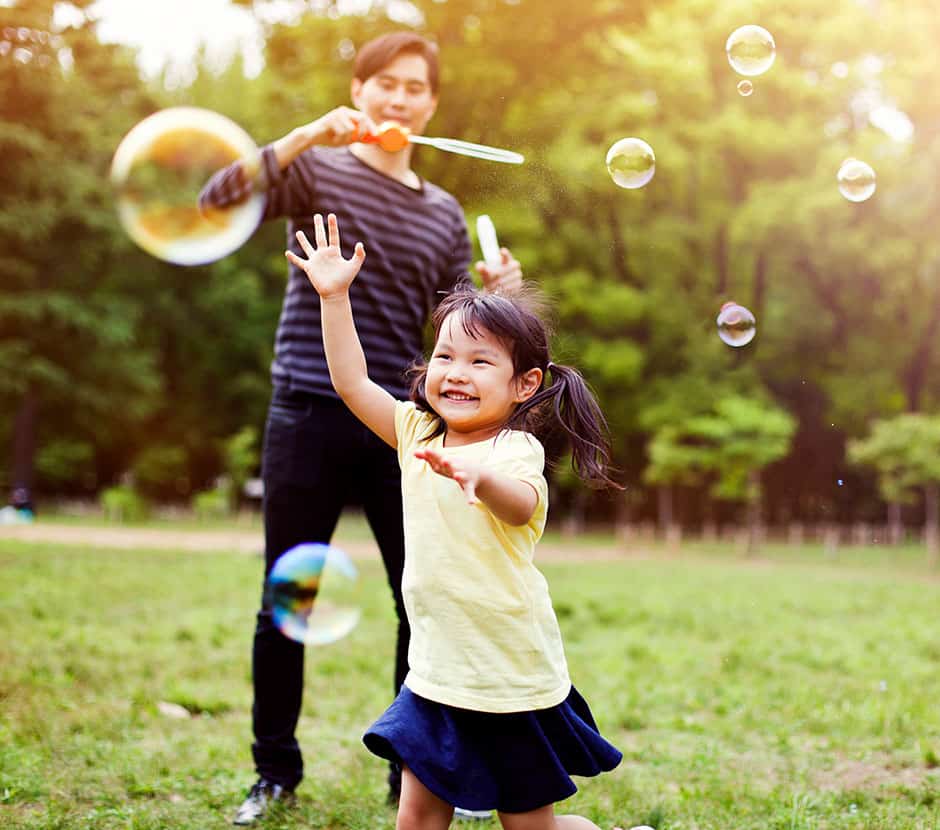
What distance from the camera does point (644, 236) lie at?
2136 centimetres

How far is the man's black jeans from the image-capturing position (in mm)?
3152

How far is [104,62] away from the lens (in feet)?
76.1

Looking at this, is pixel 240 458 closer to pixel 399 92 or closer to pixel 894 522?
pixel 894 522

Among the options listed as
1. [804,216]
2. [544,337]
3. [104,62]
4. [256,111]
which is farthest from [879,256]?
[544,337]

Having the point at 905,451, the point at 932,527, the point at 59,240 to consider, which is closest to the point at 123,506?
the point at 59,240

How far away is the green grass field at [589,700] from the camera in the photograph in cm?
327

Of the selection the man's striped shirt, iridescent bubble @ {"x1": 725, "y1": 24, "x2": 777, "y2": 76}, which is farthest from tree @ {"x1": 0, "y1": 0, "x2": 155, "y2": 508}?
A: the man's striped shirt

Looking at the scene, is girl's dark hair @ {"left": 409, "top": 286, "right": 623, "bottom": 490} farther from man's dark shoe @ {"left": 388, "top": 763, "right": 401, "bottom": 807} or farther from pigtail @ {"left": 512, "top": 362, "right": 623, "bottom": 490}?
man's dark shoe @ {"left": 388, "top": 763, "right": 401, "bottom": 807}

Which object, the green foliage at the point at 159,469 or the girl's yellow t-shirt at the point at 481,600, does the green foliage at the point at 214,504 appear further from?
the girl's yellow t-shirt at the point at 481,600

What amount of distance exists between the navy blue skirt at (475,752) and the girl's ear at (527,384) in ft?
2.08

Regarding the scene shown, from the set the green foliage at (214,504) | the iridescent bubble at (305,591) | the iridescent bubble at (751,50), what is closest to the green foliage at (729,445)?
the green foliage at (214,504)

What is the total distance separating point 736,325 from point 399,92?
1456 millimetres

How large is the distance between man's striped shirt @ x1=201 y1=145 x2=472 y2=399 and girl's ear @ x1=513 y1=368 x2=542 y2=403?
849 mm

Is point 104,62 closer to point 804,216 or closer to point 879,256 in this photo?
point 804,216
